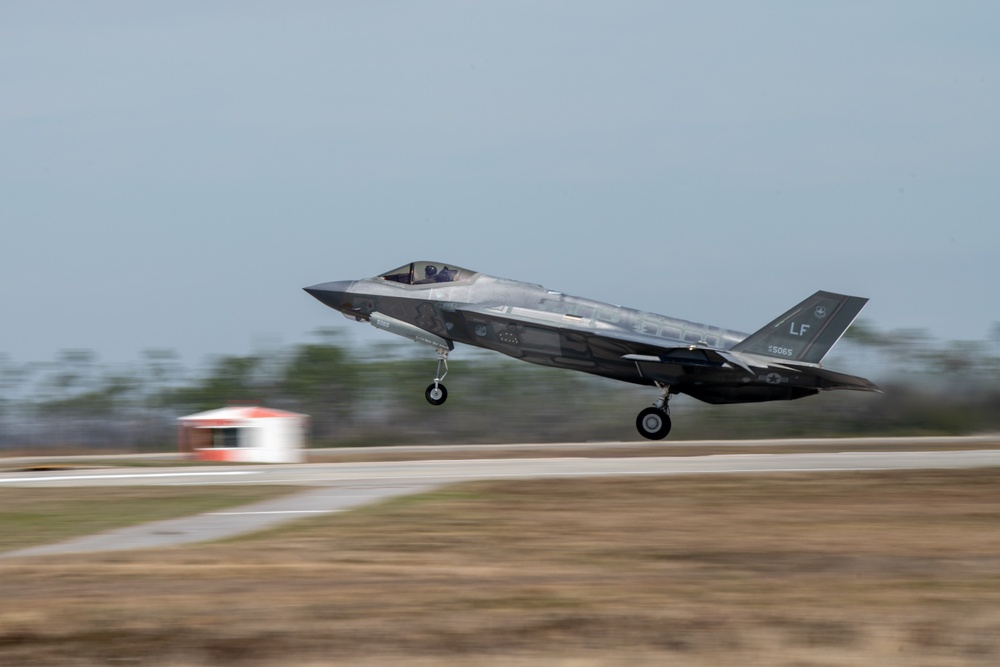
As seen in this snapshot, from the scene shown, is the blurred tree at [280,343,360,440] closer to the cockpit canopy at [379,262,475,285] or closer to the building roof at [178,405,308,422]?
the building roof at [178,405,308,422]

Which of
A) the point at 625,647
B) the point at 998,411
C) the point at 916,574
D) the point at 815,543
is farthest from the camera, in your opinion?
the point at 998,411

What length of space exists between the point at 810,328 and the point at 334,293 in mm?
12645

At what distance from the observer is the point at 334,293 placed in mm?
32219

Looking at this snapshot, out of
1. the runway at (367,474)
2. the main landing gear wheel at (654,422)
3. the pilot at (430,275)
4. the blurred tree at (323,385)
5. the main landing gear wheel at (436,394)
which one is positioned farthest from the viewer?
the blurred tree at (323,385)

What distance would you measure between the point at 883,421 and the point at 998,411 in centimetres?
486

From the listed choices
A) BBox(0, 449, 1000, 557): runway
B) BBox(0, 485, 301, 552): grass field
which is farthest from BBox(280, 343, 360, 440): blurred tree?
BBox(0, 485, 301, 552): grass field

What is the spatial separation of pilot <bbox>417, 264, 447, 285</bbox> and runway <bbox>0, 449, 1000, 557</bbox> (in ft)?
23.4

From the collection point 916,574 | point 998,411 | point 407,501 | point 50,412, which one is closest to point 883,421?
point 998,411

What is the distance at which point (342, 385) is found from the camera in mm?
62719

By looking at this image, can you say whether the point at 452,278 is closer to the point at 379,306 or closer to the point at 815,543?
the point at 379,306

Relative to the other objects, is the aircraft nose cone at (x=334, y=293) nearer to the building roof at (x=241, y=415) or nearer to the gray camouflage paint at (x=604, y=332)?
the gray camouflage paint at (x=604, y=332)

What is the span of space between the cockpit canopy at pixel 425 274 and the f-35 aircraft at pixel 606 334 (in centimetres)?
3

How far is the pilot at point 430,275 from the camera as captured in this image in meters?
32.3

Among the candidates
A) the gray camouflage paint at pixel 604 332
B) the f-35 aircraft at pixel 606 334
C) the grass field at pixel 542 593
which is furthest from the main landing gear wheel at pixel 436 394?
the grass field at pixel 542 593
